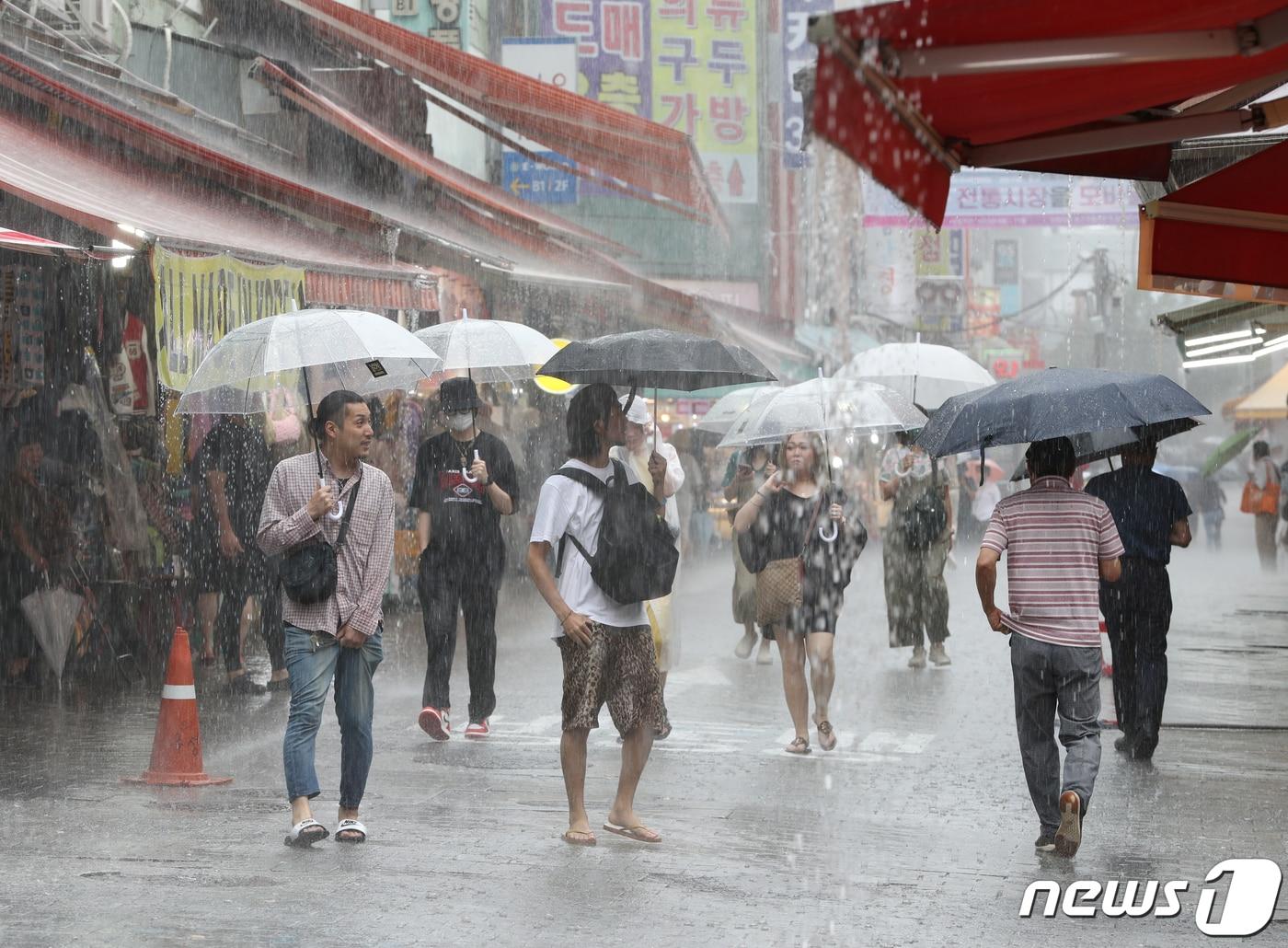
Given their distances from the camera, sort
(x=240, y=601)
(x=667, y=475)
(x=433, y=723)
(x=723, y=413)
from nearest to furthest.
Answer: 1. (x=433, y=723)
2. (x=667, y=475)
3. (x=240, y=601)
4. (x=723, y=413)

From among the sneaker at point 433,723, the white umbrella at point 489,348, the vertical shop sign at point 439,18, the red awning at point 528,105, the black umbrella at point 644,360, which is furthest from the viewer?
the vertical shop sign at point 439,18

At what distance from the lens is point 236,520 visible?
11.1 meters

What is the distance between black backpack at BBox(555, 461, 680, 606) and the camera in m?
6.53

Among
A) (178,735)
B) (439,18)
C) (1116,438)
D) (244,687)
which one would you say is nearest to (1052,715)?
(1116,438)

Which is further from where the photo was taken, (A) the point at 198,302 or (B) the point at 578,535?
(A) the point at 198,302

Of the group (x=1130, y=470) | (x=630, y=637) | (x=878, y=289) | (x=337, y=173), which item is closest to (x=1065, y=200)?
(x=337, y=173)

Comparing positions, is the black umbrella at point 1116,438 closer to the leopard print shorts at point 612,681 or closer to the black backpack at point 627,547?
the black backpack at point 627,547

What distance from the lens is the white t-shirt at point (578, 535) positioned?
662 cm

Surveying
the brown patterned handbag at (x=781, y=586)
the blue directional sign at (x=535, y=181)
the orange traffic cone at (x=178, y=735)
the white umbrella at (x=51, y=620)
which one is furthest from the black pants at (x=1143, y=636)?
the blue directional sign at (x=535, y=181)

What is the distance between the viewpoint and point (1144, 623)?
28.3ft

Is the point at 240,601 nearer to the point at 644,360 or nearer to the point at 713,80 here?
the point at 644,360

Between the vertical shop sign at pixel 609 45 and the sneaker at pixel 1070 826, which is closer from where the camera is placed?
the sneaker at pixel 1070 826

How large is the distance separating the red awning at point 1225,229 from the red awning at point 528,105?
467 inches

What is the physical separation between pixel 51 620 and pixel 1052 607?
6370mm
